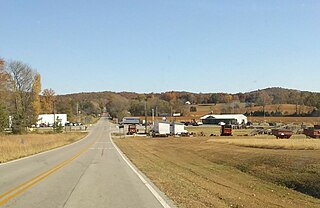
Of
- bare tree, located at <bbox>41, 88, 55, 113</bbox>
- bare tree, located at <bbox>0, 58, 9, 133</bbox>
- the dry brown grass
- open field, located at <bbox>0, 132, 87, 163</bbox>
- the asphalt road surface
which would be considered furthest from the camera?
bare tree, located at <bbox>41, 88, 55, 113</bbox>

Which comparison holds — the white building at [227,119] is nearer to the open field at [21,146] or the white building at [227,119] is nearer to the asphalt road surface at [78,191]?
the open field at [21,146]

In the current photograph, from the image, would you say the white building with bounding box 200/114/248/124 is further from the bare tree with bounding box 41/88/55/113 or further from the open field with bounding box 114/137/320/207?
the open field with bounding box 114/137/320/207

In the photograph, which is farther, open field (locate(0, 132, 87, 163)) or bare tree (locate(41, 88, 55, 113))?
bare tree (locate(41, 88, 55, 113))

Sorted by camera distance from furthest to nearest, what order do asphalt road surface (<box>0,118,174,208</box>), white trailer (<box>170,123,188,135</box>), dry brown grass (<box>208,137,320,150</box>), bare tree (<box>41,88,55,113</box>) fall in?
bare tree (<box>41,88,55,113</box>)
white trailer (<box>170,123,188,135</box>)
dry brown grass (<box>208,137,320,150</box>)
asphalt road surface (<box>0,118,174,208</box>)

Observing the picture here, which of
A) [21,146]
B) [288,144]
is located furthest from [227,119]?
[21,146]

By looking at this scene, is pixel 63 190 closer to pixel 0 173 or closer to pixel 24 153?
pixel 0 173

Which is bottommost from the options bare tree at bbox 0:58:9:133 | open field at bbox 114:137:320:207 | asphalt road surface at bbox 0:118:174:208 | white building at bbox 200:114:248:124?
open field at bbox 114:137:320:207

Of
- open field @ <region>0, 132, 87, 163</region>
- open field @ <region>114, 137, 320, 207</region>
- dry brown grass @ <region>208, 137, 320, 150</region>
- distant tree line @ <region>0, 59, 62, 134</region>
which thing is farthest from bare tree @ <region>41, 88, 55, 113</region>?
open field @ <region>114, 137, 320, 207</region>

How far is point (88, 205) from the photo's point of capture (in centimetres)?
1082

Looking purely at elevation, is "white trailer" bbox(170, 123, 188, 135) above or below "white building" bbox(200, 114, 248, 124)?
below

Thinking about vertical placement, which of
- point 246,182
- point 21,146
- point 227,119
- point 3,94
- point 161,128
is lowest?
point 246,182

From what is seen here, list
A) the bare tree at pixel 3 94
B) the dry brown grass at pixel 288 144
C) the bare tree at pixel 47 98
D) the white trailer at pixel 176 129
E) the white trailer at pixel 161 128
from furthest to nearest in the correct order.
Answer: the bare tree at pixel 47 98, the white trailer at pixel 161 128, the white trailer at pixel 176 129, the bare tree at pixel 3 94, the dry brown grass at pixel 288 144

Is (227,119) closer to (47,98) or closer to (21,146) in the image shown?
(47,98)

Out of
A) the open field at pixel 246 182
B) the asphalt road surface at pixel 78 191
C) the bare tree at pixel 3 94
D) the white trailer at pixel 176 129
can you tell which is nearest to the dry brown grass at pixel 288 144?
the open field at pixel 246 182
